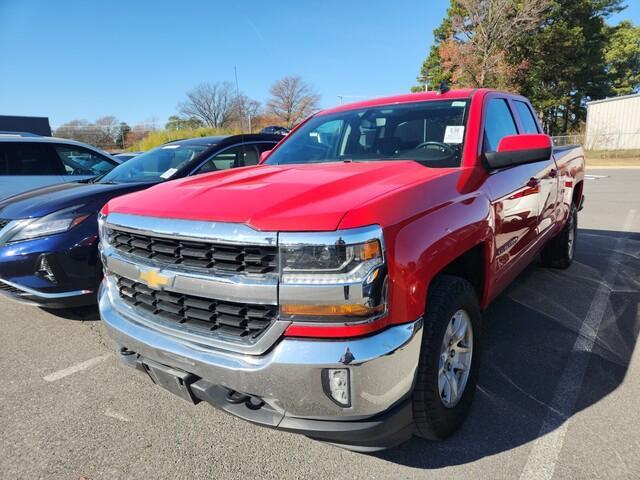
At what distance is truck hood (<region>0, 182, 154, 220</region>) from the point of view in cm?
377

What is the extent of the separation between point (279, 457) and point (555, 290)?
356 cm

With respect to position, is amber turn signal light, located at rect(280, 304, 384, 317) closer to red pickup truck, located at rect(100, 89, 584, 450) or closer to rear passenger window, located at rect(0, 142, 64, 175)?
red pickup truck, located at rect(100, 89, 584, 450)

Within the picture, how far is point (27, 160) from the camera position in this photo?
22.1 feet

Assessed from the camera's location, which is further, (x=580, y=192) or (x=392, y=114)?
(x=580, y=192)

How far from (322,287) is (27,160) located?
273 inches

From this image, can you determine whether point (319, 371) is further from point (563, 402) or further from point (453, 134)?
point (453, 134)

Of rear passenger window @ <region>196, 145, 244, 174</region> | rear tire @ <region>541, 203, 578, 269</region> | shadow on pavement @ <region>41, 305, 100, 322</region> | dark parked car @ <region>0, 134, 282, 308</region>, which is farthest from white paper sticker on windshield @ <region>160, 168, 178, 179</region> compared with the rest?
rear tire @ <region>541, 203, 578, 269</region>

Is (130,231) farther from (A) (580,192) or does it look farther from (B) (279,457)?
(A) (580,192)

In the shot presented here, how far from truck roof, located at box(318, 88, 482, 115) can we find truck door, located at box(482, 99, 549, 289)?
18 cm

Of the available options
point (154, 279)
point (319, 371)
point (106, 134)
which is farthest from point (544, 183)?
point (106, 134)

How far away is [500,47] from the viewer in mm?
31797

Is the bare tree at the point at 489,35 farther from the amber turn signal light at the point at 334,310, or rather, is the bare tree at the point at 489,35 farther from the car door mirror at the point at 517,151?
the amber turn signal light at the point at 334,310

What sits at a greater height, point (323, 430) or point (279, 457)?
point (323, 430)

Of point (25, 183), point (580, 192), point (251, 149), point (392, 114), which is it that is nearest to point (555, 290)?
Answer: point (580, 192)
